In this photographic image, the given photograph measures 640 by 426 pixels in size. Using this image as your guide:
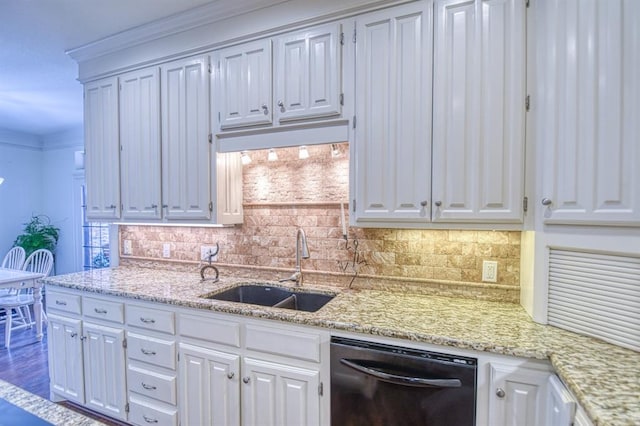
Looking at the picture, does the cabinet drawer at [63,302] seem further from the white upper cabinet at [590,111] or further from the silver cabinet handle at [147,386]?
the white upper cabinet at [590,111]

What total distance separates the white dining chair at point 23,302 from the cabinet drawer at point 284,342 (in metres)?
3.63

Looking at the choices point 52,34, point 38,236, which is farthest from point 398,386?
point 38,236

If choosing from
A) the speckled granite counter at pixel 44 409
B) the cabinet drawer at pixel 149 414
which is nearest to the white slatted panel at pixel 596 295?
the speckled granite counter at pixel 44 409

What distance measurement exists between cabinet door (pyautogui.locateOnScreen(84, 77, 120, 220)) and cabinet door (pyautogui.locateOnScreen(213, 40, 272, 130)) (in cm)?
105

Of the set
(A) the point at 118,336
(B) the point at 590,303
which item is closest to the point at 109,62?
(A) the point at 118,336

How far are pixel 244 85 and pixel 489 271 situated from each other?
6.23 feet

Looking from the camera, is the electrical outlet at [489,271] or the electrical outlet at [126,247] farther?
the electrical outlet at [126,247]

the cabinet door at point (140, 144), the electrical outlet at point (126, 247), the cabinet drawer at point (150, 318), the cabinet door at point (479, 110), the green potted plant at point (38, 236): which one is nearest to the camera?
the cabinet door at point (479, 110)

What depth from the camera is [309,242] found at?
7.80ft

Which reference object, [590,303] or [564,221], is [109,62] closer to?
[564,221]

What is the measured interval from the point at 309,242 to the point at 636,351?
5.65ft

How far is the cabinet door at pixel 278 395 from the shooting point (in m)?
1.67

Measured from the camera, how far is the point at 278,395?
1.74 m

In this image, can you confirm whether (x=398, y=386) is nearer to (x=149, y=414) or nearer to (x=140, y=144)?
(x=149, y=414)
